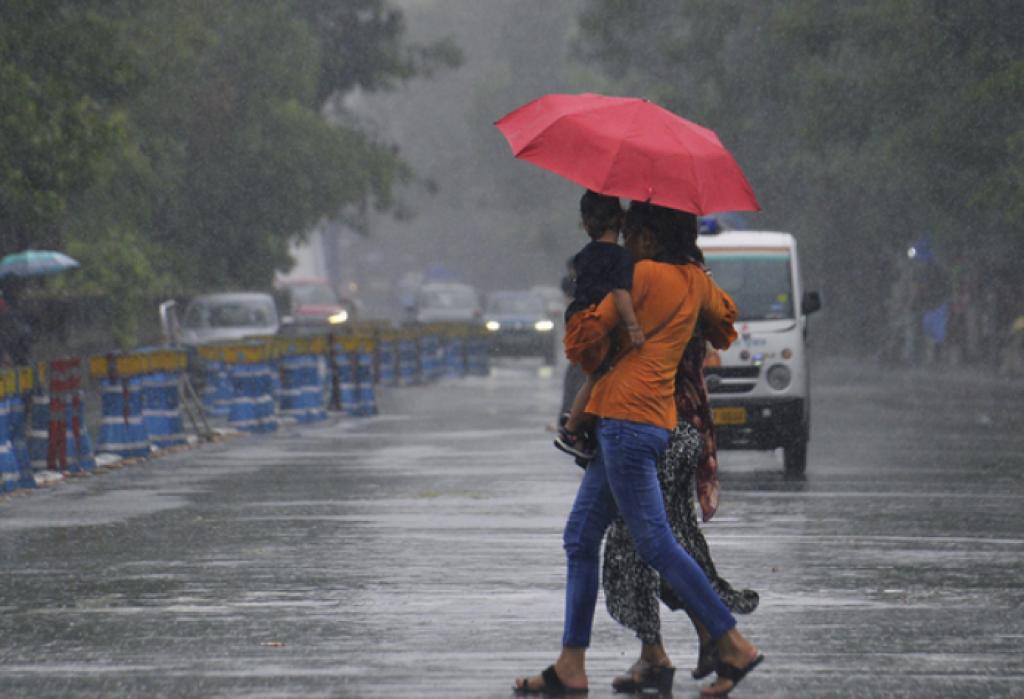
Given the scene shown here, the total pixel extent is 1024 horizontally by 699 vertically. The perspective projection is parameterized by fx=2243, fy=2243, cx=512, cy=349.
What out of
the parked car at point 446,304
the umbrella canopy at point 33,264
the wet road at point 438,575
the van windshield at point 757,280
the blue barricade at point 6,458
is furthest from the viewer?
the parked car at point 446,304

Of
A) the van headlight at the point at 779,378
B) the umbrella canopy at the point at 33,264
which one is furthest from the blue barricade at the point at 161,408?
the umbrella canopy at the point at 33,264

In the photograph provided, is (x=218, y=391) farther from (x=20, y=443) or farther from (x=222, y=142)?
(x=222, y=142)

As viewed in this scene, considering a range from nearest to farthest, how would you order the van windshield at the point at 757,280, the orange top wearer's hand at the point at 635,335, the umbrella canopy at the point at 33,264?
the orange top wearer's hand at the point at 635,335 → the van windshield at the point at 757,280 → the umbrella canopy at the point at 33,264

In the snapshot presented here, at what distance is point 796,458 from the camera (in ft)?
63.3

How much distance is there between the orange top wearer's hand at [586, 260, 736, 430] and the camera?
7.94 m

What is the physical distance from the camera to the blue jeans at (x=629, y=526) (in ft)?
26.0

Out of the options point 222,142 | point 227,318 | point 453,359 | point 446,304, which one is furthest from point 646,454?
point 446,304

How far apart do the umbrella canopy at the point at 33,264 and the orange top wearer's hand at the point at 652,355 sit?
22.8 metres

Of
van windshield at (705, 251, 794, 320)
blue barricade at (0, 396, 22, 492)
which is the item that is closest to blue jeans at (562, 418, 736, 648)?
blue barricade at (0, 396, 22, 492)

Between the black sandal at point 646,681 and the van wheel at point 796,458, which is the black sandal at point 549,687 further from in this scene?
the van wheel at point 796,458

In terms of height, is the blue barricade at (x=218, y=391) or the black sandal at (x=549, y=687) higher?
the blue barricade at (x=218, y=391)

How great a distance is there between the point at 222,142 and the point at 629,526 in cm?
3880

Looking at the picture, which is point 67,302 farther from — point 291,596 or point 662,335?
point 662,335

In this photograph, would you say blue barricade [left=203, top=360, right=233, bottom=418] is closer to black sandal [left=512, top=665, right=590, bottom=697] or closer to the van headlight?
the van headlight
